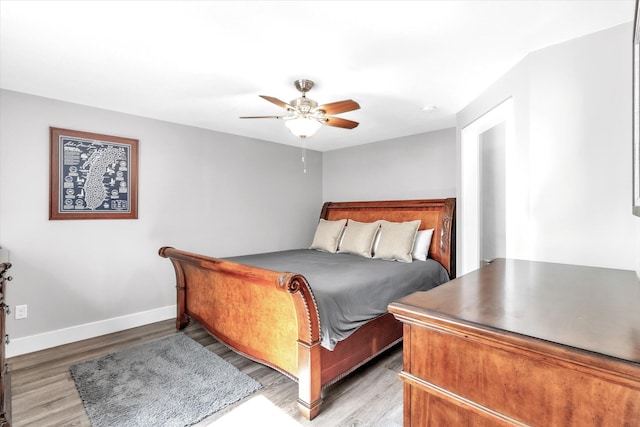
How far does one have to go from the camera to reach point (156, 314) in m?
3.54

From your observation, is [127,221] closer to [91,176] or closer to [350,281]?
[91,176]

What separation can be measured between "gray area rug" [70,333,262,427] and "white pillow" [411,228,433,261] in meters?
2.22

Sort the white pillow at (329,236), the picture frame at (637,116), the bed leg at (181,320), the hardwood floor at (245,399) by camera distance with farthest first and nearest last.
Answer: the white pillow at (329,236)
the bed leg at (181,320)
the hardwood floor at (245,399)
the picture frame at (637,116)

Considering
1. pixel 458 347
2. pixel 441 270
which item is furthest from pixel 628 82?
pixel 441 270

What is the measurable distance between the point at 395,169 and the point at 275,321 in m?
3.03

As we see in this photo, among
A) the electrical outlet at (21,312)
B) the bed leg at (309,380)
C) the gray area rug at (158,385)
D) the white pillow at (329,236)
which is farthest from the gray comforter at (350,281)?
the electrical outlet at (21,312)

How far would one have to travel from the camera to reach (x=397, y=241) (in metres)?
3.57

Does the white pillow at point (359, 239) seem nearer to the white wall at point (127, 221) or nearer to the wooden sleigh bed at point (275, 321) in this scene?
the wooden sleigh bed at point (275, 321)

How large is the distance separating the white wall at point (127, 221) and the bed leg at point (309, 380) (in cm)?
240

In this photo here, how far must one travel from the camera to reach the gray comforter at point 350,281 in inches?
82.4

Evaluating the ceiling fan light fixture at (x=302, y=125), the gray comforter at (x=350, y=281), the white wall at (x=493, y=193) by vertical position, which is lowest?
the gray comforter at (x=350, y=281)

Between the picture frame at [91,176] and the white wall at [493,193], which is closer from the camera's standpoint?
the white wall at [493,193]

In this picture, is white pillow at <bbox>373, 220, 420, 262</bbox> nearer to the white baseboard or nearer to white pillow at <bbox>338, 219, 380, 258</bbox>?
white pillow at <bbox>338, 219, 380, 258</bbox>

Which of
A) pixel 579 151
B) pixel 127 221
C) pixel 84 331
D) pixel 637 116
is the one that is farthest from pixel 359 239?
pixel 84 331
